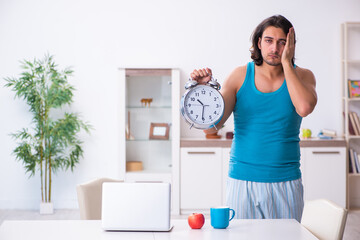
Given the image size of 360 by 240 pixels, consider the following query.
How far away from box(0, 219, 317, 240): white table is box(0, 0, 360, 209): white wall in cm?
351

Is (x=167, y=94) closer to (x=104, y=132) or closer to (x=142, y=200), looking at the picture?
(x=104, y=132)

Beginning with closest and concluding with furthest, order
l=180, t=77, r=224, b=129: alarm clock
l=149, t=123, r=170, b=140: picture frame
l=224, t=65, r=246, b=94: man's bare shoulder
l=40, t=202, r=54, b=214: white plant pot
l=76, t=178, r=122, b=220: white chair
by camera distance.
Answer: l=180, t=77, r=224, b=129: alarm clock
l=224, t=65, r=246, b=94: man's bare shoulder
l=76, t=178, r=122, b=220: white chair
l=40, t=202, r=54, b=214: white plant pot
l=149, t=123, r=170, b=140: picture frame

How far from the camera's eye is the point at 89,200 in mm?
2521

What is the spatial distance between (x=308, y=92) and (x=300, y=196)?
47 centimetres

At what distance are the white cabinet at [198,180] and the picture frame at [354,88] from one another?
5.15ft

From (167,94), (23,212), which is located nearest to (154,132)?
(167,94)

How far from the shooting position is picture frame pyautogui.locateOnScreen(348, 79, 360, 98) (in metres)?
5.32

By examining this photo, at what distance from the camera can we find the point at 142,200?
72.8 inches

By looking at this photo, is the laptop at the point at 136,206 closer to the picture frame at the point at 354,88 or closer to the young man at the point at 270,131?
the young man at the point at 270,131

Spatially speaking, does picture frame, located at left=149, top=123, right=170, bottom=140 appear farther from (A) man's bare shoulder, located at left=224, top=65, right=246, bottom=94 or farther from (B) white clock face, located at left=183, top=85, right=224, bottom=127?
(B) white clock face, located at left=183, top=85, right=224, bottom=127

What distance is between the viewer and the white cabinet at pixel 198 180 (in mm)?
5133

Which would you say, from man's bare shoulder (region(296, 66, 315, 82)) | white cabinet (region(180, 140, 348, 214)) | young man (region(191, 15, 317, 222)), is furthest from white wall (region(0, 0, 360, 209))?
young man (region(191, 15, 317, 222))

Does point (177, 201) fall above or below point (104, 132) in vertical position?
below

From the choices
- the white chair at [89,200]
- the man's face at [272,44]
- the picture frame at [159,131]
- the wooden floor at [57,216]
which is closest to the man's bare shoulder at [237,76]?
the man's face at [272,44]
